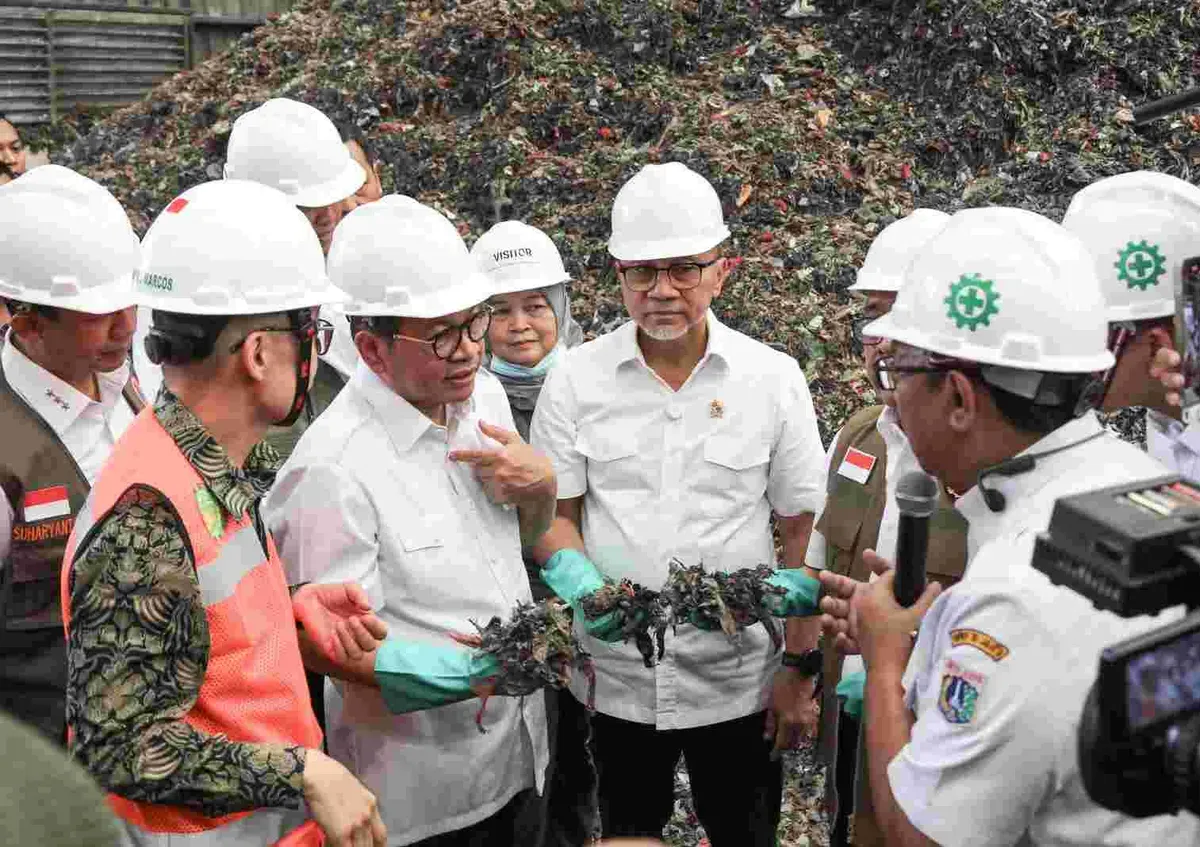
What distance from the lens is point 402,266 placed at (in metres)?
3.06

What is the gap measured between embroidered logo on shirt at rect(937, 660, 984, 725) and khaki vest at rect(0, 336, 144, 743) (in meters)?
2.09

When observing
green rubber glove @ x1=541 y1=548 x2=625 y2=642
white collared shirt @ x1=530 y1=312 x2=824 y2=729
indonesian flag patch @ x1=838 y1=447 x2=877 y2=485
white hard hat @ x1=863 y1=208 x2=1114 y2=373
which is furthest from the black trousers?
white hard hat @ x1=863 y1=208 x2=1114 y2=373

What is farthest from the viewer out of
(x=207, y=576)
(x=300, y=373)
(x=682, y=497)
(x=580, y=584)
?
(x=682, y=497)

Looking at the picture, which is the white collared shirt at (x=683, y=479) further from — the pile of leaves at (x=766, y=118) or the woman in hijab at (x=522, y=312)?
the pile of leaves at (x=766, y=118)

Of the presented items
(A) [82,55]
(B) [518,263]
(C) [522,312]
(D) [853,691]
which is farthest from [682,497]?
(A) [82,55]

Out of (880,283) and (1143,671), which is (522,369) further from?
(1143,671)

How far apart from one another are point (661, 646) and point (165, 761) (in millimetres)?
1464

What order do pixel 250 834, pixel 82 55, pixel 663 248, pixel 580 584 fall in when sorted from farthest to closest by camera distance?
pixel 82 55, pixel 663 248, pixel 580 584, pixel 250 834

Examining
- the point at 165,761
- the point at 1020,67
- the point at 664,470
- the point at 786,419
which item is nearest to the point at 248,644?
the point at 165,761

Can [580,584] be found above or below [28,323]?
below

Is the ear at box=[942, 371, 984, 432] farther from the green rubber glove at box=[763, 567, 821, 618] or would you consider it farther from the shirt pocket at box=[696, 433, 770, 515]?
the shirt pocket at box=[696, 433, 770, 515]

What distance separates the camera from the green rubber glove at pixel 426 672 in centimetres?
281

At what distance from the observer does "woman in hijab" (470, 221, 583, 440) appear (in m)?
4.26

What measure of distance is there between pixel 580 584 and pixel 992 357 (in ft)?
5.31
